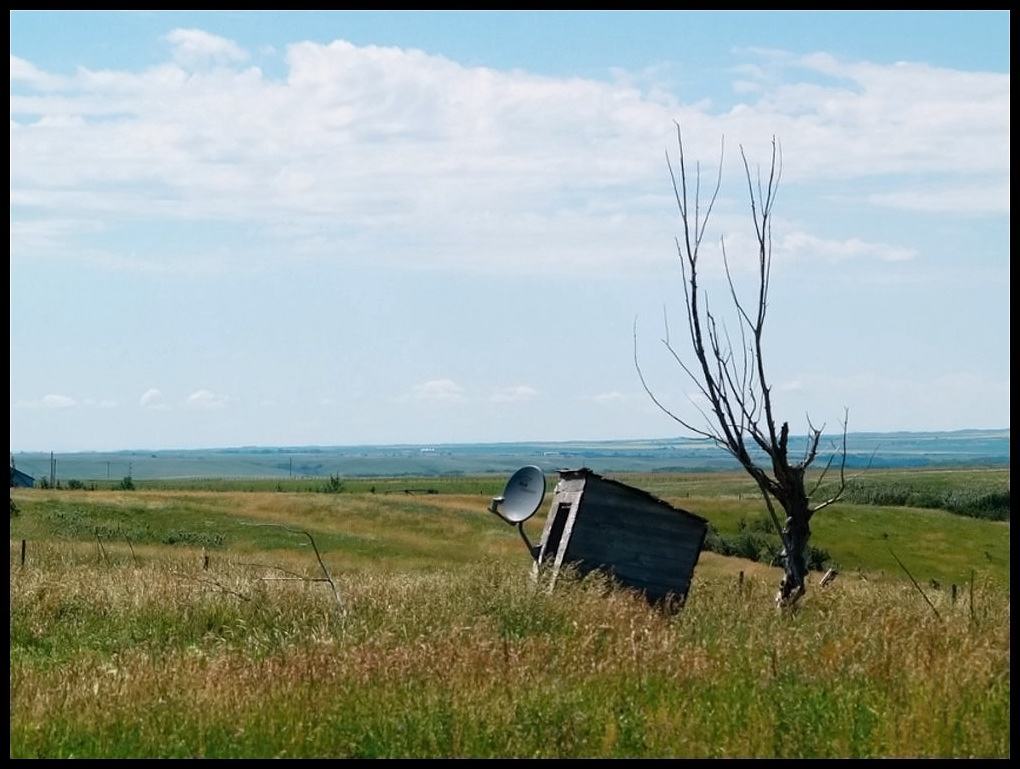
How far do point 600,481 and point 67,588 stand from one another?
6960 mm

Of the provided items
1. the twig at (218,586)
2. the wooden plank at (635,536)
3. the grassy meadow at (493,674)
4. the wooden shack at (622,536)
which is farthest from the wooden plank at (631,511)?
the twig at (218,586)

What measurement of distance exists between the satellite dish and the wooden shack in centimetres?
34

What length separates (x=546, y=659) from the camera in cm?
949

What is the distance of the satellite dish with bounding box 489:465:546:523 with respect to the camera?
18.0 meters

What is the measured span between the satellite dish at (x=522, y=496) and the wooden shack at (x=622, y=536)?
0.34 m

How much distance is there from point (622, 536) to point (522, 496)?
1741 mm

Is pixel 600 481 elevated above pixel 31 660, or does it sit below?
above

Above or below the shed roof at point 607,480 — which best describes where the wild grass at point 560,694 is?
below

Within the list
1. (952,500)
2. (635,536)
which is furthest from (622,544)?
(952,500)

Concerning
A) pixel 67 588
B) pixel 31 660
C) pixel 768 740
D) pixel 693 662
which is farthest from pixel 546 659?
pixel 67 588

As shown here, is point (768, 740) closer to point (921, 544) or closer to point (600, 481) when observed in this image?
point (600, 481)

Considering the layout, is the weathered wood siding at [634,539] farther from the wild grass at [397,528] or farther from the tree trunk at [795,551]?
the wild grass at [397,528]

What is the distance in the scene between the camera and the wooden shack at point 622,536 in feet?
55.8

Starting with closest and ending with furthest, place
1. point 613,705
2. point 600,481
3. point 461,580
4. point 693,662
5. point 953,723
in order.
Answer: point 953,723 → point 613,705 → point 693,662 → point 461,580 → point 600,481
